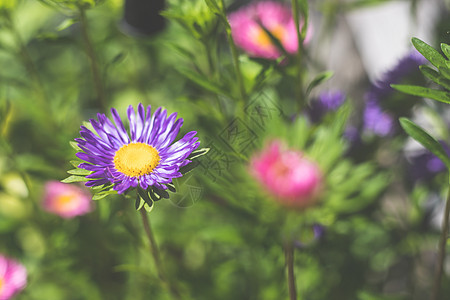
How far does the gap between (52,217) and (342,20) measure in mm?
759

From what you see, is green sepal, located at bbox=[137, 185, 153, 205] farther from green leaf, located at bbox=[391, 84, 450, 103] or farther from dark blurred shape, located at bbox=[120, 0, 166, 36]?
dark blurred shape, located at bbox=[120, 0, 166, 36]

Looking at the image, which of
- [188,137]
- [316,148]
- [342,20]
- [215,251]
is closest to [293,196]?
[316,148]

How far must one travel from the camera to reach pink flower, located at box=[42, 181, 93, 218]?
92cm

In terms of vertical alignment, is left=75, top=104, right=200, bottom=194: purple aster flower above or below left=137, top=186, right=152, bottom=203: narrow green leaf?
above

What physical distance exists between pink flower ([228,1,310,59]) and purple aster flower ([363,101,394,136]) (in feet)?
0.58

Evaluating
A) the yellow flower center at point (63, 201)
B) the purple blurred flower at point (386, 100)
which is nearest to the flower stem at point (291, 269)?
the purple blurred flower at point (386, 100)

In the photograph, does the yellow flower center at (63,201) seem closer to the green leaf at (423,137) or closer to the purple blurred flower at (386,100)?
the purple blurred flower at (386,100)

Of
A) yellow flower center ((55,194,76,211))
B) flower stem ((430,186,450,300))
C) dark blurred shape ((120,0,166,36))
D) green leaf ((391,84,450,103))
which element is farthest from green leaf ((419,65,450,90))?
yellow flower center ((55,194,76,211))

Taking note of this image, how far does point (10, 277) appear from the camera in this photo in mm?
755

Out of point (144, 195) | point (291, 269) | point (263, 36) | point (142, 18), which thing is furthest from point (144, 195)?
point (263, 36)

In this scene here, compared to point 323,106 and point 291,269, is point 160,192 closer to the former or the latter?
point 291,269

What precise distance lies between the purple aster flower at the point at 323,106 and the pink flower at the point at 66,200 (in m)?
0.43

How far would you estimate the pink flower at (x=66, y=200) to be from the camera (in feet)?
3.02

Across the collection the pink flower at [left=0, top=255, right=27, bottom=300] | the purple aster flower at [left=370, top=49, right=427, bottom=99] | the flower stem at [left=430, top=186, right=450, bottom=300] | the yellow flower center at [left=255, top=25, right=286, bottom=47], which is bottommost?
the flower stem at [left=430, top=186, right=450, bottom=300]
